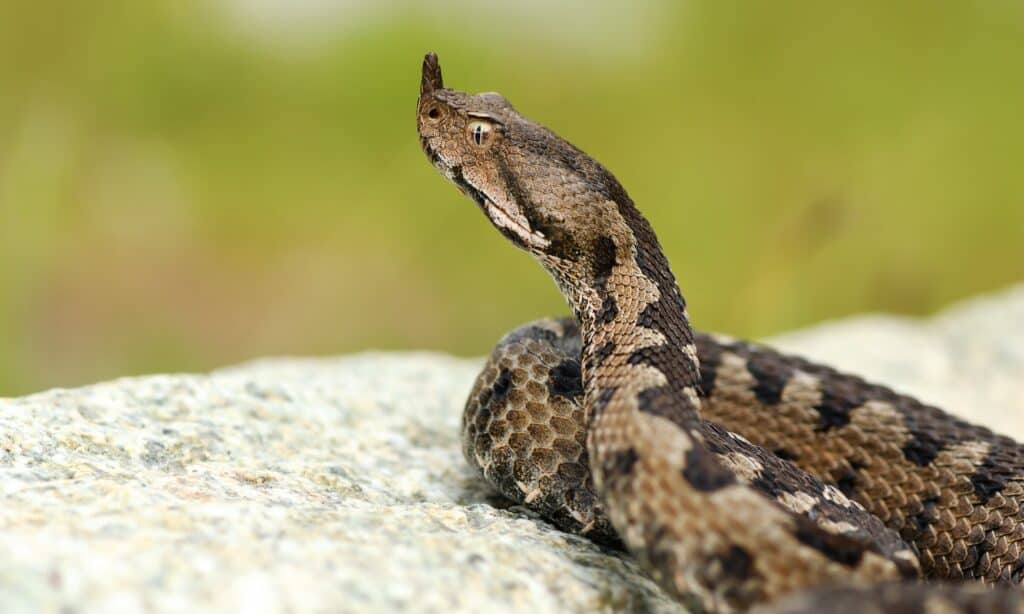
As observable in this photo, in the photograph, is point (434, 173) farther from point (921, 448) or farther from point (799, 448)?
point (921, 448)

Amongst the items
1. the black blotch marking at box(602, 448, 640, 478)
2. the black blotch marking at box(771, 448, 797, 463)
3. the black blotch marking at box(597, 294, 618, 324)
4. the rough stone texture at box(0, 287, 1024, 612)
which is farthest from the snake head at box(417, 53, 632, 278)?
the black blotch marking at box(771, 448, 797, 463)

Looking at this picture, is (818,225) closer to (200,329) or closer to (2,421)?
(200,329)

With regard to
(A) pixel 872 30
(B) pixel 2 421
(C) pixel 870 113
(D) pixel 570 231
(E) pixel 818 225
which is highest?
(A) pixel 872 30

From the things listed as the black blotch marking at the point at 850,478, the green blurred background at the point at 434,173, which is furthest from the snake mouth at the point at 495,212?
the green blurred background at the point at 434,173

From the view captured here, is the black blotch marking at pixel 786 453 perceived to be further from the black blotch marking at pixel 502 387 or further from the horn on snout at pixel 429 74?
the horn on snout at pixel 429 74

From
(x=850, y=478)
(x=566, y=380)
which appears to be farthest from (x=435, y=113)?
(x=850, y=478)

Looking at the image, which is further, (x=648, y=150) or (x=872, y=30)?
(x=872, y=30)

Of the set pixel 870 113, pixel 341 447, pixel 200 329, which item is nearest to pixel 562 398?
pixel 341 447
